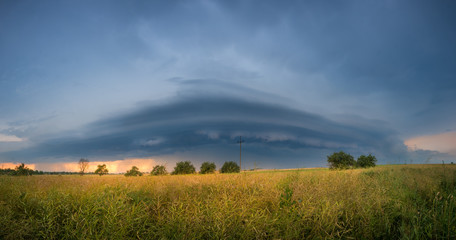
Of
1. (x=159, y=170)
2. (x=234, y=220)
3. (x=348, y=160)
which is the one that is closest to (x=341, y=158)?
(x=348, y=160)

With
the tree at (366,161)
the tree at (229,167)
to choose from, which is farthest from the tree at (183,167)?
the tree at (366,161)

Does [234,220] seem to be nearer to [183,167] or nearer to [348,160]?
[183,167]

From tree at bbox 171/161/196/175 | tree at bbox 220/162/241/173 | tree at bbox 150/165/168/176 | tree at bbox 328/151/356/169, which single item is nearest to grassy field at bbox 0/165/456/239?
tree at bbox 150/165/168/176

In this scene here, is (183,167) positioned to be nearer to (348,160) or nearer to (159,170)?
(159,170)

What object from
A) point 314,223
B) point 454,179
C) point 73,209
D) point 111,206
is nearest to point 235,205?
point 314,223

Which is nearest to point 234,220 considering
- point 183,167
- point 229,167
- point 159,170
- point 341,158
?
point 159,170

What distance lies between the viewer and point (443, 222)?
4.93 metres

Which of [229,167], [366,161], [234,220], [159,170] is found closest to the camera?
[234,220]

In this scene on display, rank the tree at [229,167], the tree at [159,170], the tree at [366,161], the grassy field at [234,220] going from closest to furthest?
the grassy field at [234,220] < the tree at [159,170] < the tree at [366,161] < the tree at [229,167]

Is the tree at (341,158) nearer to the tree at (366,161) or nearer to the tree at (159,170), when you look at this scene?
the tree at (366,161)

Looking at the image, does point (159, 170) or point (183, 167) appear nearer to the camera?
point (159, 170)

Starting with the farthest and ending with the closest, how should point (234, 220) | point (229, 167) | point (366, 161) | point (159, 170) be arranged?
point (229, 167)
point (366, 161)
point (159, 170)
point (234, 220)

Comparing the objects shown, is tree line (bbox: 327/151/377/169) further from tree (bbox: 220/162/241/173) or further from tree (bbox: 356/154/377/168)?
tree (bbox: 220/162/241/173)

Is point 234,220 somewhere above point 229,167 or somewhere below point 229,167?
above
